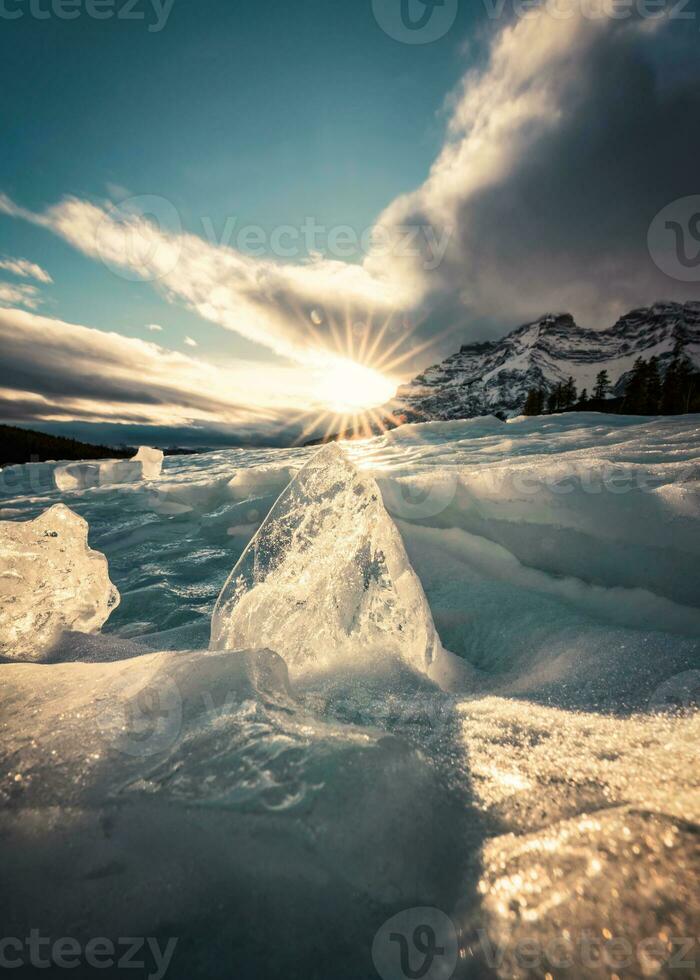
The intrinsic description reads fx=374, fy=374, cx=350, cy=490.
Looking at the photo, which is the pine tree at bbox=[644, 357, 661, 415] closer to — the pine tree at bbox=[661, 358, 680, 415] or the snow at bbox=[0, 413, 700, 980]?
the pine tree at bbox=[661, 358, 680, 415]

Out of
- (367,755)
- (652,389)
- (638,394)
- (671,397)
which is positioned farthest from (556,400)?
(367,755)

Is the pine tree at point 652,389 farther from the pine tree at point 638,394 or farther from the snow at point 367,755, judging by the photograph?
the snow at point 367,755

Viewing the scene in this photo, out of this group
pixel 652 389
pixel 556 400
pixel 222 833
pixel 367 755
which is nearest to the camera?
pixel 222 833

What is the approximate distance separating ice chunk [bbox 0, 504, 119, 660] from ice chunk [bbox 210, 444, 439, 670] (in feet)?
4.75

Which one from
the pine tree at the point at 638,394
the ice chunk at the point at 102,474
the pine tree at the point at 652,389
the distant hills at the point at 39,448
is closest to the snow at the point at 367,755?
the ice chunk at the point at 102,474

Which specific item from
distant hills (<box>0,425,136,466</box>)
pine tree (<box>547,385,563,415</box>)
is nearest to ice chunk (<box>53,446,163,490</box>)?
distant hills (<box>0,425,136,466</box>)

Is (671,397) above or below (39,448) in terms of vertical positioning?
above

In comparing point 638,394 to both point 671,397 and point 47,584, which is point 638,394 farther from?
point 47,584

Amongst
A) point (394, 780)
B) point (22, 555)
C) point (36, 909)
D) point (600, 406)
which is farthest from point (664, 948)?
point (600, 406)

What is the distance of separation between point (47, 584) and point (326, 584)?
2.37 m

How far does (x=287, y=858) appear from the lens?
816 mm

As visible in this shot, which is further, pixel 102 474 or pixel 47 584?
pixel 102 474

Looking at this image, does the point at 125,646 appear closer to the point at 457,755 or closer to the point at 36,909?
the point at 36,909

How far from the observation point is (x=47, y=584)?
2959mm
